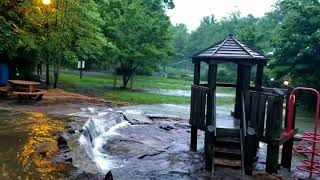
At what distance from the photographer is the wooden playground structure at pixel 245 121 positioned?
9469 mm

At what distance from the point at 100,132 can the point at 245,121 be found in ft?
17.3

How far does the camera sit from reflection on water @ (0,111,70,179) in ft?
23.4

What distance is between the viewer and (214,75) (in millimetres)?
10562

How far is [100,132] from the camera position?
42.8 ft

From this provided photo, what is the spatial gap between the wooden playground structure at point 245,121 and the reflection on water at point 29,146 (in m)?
3.89

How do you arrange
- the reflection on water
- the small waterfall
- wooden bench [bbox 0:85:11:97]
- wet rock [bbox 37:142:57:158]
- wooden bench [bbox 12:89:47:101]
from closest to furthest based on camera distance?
1. the reflection on water
2. wet rock [bbox 37:142:57:158]
3. the small waterfall
4. wooden bench [bbox 12:89:47:101]
5. wooden bench [bbox 0:85:11:97]

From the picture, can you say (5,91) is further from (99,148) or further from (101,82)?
(101,82)

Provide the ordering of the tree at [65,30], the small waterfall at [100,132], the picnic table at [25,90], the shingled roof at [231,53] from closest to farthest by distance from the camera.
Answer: the small waterfall at [100,132], the shingled roof at [231,53], the picnic table at [25,90], the tree at [65,30]

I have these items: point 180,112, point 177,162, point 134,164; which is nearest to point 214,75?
point 177,162

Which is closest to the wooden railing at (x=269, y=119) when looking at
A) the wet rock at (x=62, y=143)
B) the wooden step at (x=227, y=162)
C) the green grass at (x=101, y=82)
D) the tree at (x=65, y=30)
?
the wooden step at (x=227, y=162)

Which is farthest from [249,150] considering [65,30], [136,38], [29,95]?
[136,38]

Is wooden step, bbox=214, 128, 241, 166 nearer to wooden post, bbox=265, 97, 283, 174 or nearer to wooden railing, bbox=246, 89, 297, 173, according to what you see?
wooden railing, bbox=246, 89, 297, 173

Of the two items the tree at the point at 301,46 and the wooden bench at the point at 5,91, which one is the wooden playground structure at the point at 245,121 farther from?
the tree at the point at 301,46

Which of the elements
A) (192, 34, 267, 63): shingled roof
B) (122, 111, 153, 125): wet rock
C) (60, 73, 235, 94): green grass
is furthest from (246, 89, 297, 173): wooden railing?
(60, 73, 235, 94): green grass
